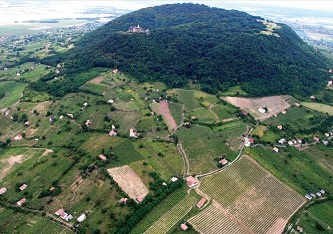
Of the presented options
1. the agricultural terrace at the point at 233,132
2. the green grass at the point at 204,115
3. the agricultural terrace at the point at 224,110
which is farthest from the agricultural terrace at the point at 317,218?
the agricultural terrace at the point at 224,110

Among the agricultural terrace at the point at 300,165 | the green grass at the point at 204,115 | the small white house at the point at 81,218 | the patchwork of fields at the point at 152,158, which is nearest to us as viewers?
the small white house at the point at 81,218

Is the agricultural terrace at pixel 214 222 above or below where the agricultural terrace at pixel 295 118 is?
below

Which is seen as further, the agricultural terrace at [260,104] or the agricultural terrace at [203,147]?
the agricultural terrace at [260,104]

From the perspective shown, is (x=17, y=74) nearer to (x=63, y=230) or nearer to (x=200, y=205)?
(x=63, y=230)

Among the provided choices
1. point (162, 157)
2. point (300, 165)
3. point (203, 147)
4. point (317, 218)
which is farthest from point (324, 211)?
point (162, 157)

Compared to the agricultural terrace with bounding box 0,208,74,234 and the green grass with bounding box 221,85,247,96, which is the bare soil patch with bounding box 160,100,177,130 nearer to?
the green grass with bounding box 221,85,247,96

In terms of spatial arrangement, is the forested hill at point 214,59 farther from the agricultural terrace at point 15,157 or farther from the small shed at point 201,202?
the small shed at point 201,202

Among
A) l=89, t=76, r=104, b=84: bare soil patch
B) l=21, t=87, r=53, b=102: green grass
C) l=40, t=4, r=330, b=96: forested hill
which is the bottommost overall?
l=21, t=87, r=53, b=102: green grass

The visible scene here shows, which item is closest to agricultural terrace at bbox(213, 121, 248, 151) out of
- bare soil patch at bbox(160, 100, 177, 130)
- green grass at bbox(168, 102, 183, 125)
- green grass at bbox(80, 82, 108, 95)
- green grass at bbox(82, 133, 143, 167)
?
green grass at bbox(168, 102, 183, 125)
